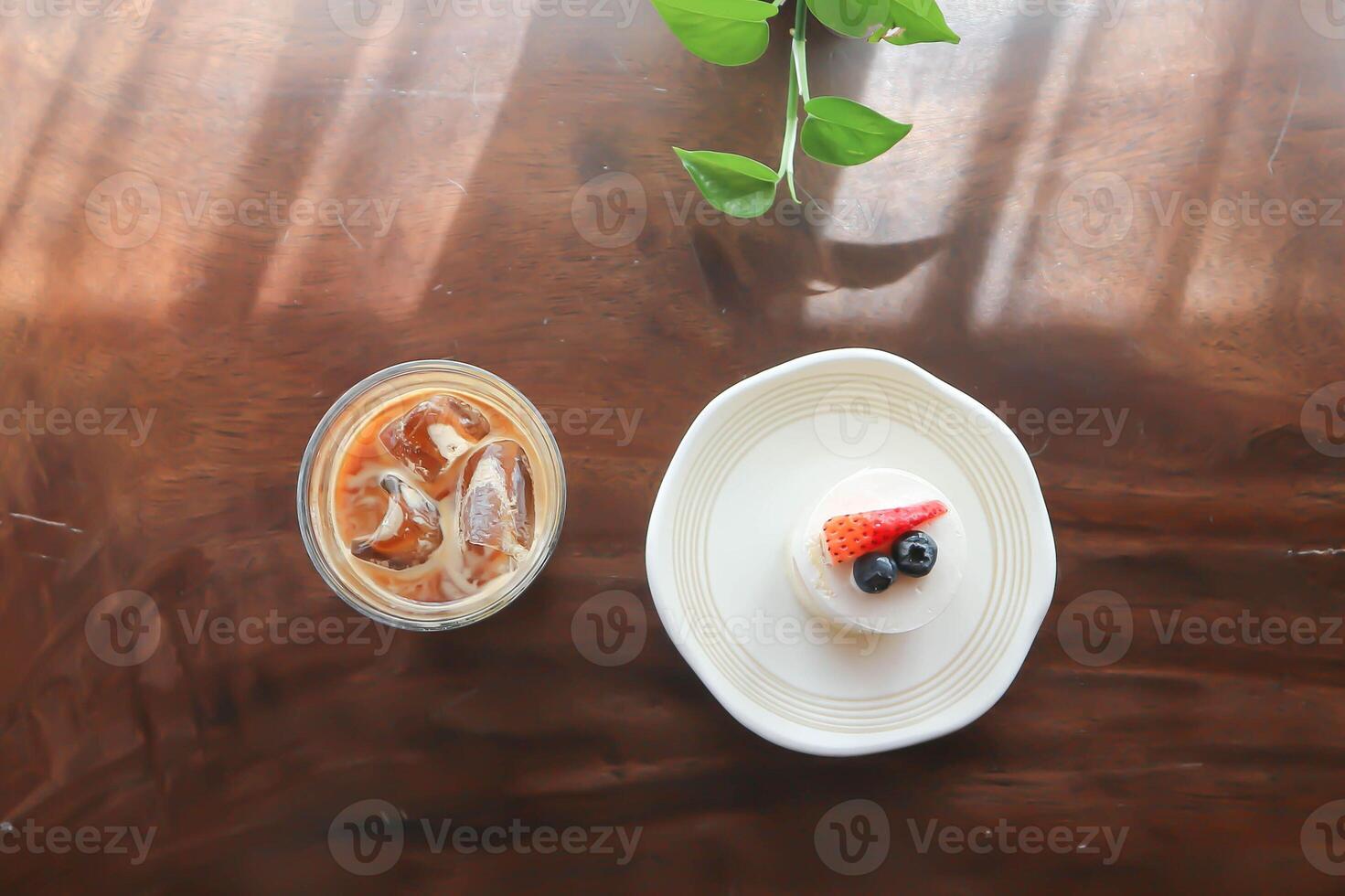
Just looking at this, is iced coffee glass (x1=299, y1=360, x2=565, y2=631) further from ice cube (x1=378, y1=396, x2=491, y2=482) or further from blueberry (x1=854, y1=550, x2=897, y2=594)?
blueberry (x1=854, y1=550, x2=897, y2=594)

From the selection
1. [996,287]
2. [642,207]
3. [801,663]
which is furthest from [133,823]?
[996,287]

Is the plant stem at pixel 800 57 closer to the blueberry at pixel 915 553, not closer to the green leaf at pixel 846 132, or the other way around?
the green leaf at pixel 846 132

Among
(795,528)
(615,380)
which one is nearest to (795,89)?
(615,380)

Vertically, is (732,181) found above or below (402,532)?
above

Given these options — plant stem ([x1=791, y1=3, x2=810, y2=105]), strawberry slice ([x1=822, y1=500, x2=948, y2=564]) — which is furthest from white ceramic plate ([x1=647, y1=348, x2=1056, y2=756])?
plant stem ([x1=791, y1=3, x2=810, y2=105])

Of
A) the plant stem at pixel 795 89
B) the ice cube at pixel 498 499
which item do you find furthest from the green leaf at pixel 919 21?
the ice cube at pixel 498 499

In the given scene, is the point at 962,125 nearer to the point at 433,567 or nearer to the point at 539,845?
the point at 433,567

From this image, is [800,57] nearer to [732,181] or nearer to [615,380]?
[732,181]
